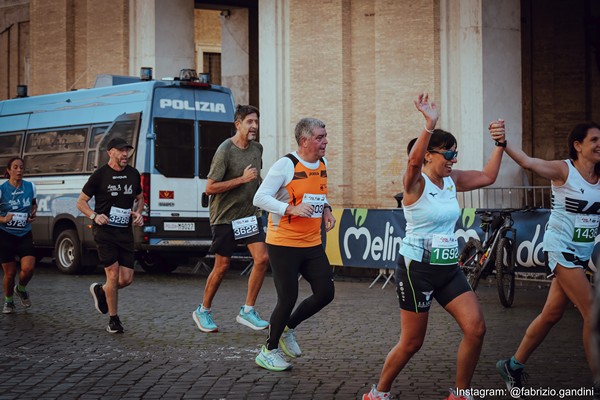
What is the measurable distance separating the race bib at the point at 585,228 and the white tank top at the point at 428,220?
1094mm

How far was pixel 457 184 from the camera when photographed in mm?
7023

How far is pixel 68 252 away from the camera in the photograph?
19453mm

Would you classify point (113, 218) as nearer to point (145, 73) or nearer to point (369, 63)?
point (145, 73)

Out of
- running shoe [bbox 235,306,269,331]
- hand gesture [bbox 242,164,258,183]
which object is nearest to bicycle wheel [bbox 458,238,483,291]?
running shoe [bbox 235,306,269,331]

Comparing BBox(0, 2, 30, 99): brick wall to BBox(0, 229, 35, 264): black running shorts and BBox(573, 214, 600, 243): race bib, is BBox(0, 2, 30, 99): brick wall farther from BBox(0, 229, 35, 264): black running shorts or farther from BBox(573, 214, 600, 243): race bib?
BBox(573, 214, 600, 243): race bib

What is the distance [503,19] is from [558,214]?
48.7 feet

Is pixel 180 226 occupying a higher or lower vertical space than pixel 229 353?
higher

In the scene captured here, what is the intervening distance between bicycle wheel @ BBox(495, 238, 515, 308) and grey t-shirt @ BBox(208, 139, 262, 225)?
3924 millimetres

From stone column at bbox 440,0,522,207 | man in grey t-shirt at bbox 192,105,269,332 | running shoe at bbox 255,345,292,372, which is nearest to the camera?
running shoe at bbox 255,345,292,372

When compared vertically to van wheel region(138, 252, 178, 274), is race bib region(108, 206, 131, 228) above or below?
above

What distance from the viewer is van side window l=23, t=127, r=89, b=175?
1936 cm

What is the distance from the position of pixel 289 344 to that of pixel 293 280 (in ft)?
2.33

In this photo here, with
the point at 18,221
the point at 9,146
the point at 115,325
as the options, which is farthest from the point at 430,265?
the point at 9,146

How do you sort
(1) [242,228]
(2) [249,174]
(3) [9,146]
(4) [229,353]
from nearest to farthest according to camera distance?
(4) [229,353], (2) [249,174], (1) [242,228], (3) [9,146]
